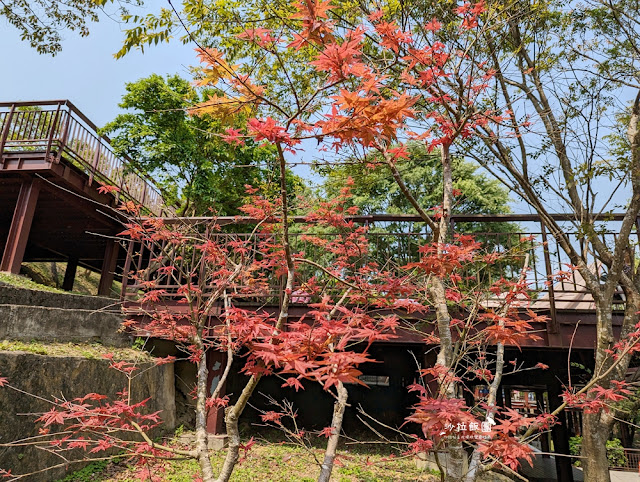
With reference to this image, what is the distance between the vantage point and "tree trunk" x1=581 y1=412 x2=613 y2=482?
149 inches

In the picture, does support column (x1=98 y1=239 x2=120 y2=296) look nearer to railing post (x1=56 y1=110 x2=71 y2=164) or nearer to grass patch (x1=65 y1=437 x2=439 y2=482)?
railing post (x1=56 y1=110 x2=71 y2=164)

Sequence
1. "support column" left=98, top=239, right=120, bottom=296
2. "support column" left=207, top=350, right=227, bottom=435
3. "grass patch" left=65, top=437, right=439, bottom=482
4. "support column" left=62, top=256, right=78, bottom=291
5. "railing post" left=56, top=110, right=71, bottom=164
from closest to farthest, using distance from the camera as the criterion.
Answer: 1. "grass patch" left=65, top=437, right=439, bottom=482
2. "support column" left=207, top=350, right=227, bottom=435
3. "railing post" left=56, top=110, right=71, bottom=164
4. "support column" left=98, top=239, right=120, bottom=296
5. "support column" left=62, top=256, right=78, bottom=291

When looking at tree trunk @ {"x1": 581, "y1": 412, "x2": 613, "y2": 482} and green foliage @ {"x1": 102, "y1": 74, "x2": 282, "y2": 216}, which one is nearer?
tree trunk @ {"x1": 581, "y1": 412, "x2": 613, "y2": 482}

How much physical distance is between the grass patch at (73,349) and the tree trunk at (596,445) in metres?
5.18

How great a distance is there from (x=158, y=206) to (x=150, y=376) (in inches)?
263

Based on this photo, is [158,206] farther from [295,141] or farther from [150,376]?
[295,141]

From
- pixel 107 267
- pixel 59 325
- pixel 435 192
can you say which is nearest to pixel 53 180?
pixel 107 267

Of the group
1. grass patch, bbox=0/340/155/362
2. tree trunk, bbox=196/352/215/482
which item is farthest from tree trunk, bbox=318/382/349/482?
grass patch, bbox=0/340/155/362

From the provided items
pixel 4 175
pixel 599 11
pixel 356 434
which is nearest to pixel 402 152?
pixel 599 11

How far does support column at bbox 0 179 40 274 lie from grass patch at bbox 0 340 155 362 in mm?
3111

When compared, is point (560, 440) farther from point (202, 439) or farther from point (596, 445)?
point (202, 439)

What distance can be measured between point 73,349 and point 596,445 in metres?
5.68

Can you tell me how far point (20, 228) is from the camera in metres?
7.20

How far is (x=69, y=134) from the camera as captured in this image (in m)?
7.66
